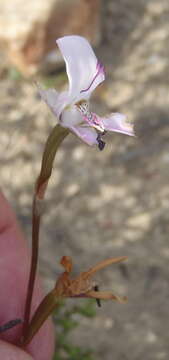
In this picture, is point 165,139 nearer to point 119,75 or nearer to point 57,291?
point 119,75

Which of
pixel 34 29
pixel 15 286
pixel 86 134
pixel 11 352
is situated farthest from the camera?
pixel 34 29

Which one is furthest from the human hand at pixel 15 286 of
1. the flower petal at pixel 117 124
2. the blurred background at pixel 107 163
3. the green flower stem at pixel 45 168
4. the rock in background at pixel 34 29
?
the rock in background at pixel 34 29

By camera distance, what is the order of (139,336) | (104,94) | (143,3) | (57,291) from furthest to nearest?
(143,3), (104,94), (139,336), (57,291)

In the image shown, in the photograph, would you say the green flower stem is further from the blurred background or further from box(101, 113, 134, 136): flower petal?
the blurred background

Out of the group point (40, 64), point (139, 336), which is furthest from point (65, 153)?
point (139, 336)

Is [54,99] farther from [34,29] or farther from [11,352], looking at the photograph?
[34,29]

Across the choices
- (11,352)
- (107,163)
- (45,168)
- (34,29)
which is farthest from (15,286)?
(34,29)

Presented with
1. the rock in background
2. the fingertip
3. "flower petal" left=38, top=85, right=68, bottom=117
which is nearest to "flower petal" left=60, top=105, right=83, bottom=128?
"flower petal" left=38, top=85, right=68, bottom=117
